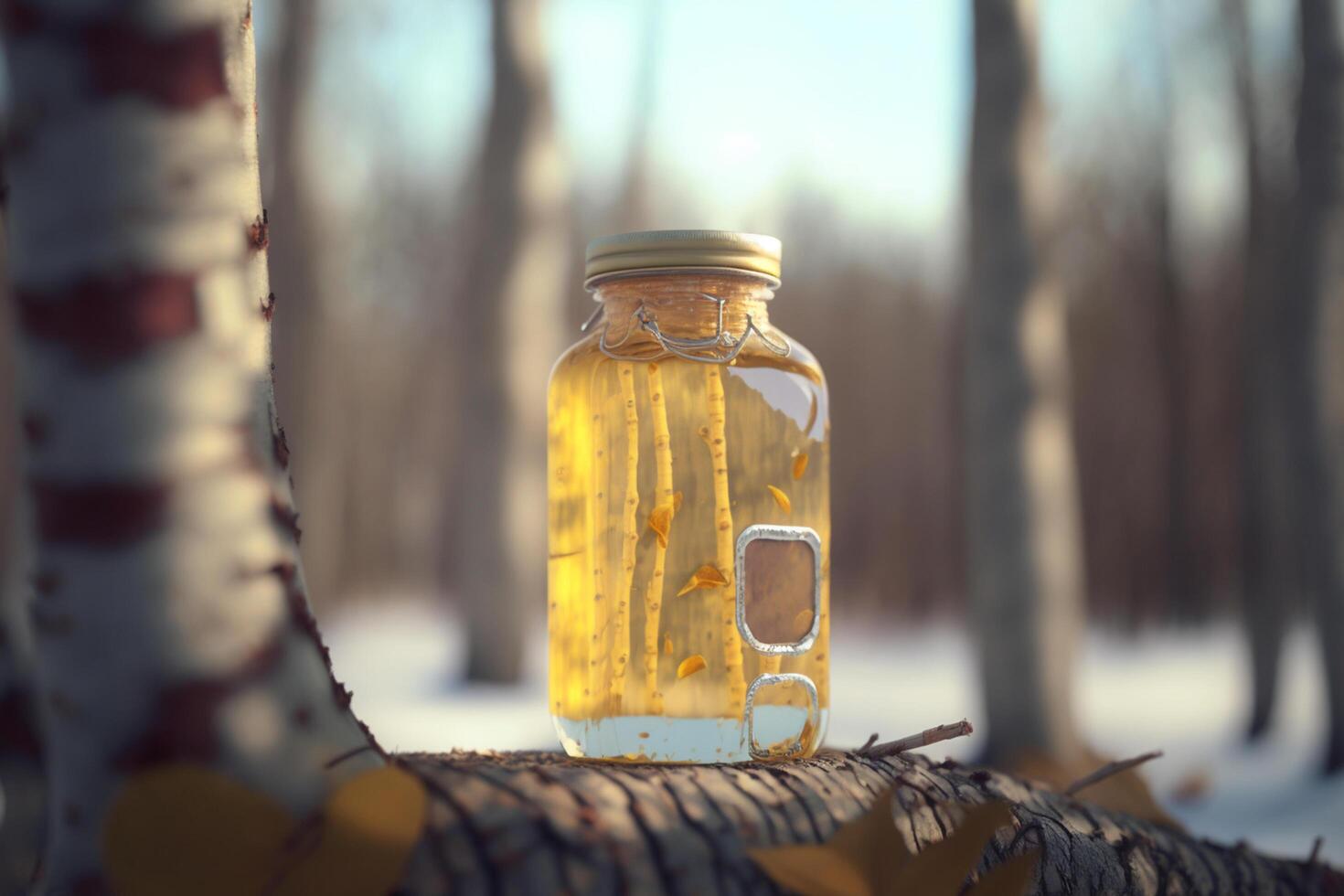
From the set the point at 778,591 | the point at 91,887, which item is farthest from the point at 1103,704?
the point at 91,887

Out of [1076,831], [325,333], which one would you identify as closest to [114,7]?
[1076,831]

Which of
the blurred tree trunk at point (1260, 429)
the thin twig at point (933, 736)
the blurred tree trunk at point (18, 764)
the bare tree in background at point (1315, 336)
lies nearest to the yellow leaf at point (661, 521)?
the thin twig at point (933, 736)

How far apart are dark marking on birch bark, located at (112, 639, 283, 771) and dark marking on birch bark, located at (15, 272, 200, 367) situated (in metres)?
0.09

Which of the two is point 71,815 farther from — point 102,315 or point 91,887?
point 102,315

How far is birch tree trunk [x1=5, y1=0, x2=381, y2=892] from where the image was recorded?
30 centimetres

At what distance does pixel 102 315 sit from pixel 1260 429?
2187 mm

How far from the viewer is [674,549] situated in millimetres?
457

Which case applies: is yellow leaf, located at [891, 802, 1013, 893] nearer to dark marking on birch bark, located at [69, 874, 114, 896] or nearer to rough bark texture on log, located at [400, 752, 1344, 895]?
rough bark texture on log, located at [400, 752, 1344, 895]

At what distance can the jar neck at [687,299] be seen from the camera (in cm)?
47

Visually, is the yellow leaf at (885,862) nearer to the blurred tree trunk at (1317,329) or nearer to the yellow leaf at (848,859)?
the yellow leaf at (848,859)

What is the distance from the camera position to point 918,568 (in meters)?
3.06

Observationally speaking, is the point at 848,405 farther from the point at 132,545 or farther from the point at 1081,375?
the point at 132,545

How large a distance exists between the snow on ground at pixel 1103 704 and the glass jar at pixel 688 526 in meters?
0.70

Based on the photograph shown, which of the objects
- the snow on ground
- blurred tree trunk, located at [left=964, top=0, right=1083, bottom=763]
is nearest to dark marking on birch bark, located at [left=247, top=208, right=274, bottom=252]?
the snow on ground
